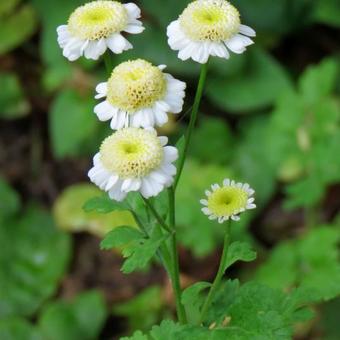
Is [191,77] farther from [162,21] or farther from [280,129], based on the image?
[280,129]

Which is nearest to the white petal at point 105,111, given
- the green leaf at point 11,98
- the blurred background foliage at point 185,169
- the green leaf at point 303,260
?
the green leaf at point 303,260

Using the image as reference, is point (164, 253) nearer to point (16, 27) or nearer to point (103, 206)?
point (103, 206)

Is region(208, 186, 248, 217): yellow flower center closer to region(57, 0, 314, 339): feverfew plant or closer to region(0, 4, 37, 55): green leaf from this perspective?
region(57, 0, 314, 339): feverfew plant

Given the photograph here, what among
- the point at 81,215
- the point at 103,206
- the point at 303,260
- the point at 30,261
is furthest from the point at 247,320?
the point at 30,261

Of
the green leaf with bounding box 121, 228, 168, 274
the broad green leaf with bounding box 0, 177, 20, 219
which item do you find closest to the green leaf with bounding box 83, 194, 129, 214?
the green leaf with bounding box 121, 228, 168, 274

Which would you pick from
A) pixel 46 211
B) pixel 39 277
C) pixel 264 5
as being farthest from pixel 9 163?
pixel 264 5

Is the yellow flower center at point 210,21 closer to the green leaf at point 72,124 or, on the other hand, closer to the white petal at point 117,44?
the white petal at point 117,44
